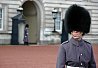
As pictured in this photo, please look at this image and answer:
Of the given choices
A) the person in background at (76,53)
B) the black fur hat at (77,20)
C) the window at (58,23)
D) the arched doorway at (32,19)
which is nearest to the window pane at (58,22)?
the window at (58,23)

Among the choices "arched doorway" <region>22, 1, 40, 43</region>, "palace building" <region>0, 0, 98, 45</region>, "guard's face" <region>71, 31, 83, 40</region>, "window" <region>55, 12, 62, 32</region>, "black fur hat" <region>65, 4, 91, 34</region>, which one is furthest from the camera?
"window" <region>55, 12, 62, 32</region>

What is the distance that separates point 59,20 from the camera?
33.8 metres

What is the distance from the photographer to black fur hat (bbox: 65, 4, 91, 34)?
5.64 m

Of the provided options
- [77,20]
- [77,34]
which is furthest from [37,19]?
[77,34]

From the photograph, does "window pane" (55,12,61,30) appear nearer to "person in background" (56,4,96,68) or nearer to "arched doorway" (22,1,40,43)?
"arched doorway" (22,1,40,43)

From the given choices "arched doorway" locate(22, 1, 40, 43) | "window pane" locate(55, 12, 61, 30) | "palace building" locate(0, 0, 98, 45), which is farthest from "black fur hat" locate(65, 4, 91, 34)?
"window pane" locate(55, 12, 61, 30)

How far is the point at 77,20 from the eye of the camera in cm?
573

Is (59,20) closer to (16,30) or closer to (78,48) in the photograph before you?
(16,30)

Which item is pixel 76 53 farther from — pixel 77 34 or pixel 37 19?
pixel 37 19

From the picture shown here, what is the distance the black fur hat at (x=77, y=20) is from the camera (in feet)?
18.5

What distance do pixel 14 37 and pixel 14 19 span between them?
133 cm

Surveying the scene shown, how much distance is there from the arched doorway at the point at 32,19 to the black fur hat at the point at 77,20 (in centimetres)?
2700

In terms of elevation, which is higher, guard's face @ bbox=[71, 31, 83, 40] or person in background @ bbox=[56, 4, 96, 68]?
guard's face @ bbox=[71, 31, 83, 40]

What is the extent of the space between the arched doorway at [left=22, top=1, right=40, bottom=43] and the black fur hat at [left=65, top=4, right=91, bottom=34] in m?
27.0
